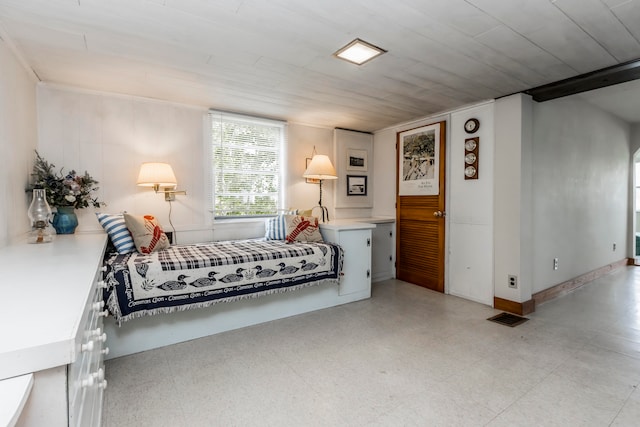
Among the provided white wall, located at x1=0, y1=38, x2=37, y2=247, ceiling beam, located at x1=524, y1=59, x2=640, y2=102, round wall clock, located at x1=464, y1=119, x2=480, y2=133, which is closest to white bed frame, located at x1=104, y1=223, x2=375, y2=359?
white wall, located at x1=0, y1=38, x2=37, y2=247

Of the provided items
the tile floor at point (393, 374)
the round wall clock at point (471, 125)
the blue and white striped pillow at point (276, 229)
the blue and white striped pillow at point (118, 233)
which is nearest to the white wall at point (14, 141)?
the blue and white striped pillow at point (118, 233)

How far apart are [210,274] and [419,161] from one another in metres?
2.97

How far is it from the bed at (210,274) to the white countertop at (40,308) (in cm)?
74

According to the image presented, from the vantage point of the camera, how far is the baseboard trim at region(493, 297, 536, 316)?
10.2 feet

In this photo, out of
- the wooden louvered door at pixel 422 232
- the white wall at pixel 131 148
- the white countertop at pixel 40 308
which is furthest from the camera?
the wooden louvered door at pixel 422 232

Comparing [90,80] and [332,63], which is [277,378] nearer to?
[332,63]

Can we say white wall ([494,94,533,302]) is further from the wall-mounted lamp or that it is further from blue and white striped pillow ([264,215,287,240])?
the wall-mounted lamp

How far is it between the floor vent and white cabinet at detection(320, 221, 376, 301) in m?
1.34

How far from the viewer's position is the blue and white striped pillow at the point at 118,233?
105 inches

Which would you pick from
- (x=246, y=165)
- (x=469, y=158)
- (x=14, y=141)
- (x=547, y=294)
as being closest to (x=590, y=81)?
(x=469, y=158)

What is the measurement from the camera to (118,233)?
270 cm

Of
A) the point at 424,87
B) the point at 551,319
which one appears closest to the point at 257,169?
the point at 424,87

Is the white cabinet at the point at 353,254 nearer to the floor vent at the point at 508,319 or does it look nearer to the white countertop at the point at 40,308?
the floor vent at the point at 508,319

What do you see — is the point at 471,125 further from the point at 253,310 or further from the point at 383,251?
the point at 253,310
